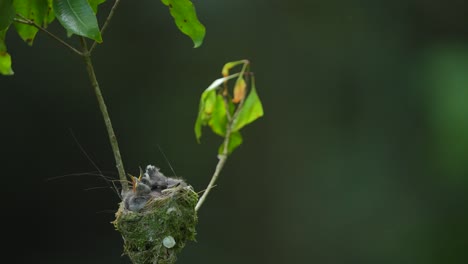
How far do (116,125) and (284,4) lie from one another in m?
1.38

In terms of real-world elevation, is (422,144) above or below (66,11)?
below

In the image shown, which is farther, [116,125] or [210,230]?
[210,230]

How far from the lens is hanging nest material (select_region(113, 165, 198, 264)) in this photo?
1272mm

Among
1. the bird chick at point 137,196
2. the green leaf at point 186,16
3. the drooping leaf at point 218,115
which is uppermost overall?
the green leaf at point 186,16

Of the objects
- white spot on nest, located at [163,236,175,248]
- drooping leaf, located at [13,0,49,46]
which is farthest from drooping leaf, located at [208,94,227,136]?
drooping leaf, located at [13,0,49,46]

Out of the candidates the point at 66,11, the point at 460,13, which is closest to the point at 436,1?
the point at 460,13

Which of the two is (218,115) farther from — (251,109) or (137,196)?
(137,196)

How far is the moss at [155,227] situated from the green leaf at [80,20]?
304 mm

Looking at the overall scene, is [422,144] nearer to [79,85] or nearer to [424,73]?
[424,73]

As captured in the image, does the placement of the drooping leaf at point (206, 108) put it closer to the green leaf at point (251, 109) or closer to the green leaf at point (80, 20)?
the green leaf at point (251, 109)

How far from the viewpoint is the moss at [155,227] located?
1271 mm

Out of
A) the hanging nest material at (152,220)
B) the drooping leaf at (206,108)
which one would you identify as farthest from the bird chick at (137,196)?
the drooping leaf at (206,108)

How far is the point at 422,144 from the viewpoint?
488cm

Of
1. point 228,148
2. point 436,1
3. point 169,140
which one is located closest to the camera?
point 228,148
